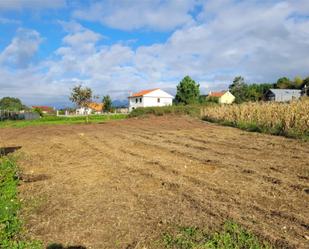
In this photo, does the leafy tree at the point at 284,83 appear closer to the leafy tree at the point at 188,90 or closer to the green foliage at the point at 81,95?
the leafy tree at the point at 188,90

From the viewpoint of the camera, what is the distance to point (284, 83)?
74000 millimetres

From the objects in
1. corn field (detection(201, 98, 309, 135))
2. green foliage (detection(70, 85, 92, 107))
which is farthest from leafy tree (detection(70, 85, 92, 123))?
corn field (detection(201, 98, 309, 135))

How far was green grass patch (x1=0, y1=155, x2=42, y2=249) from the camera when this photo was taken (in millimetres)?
3691

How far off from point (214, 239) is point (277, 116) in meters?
11.9

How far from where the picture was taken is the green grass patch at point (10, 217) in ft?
12.1

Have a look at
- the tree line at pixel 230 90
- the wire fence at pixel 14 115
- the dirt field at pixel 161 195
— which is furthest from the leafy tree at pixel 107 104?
the dirt field at pixel 161 195

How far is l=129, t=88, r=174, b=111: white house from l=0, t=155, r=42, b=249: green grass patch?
63.8 meters

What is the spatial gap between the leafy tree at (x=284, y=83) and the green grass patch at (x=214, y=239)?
2946 inches

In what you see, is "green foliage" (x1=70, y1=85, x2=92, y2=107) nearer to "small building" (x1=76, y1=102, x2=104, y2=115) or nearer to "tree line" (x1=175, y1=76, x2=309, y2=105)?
"small building" (x1=76, y1=102, x2=104, y2=115)

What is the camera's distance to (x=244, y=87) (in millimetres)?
81375

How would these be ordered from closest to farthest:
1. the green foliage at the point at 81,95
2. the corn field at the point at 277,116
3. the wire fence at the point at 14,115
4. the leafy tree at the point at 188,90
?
the corn field at the point at 277,116 → the green foliage at the point at 81,95 → the wire fence at the point at 14,115 → the leafy tree at the point at 188,90

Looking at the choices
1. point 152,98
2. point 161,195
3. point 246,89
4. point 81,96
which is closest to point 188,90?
point 152,98

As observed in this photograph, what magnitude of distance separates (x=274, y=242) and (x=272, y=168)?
3.33 metres

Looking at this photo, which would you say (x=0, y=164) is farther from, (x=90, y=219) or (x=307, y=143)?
(x=307, y=143)
